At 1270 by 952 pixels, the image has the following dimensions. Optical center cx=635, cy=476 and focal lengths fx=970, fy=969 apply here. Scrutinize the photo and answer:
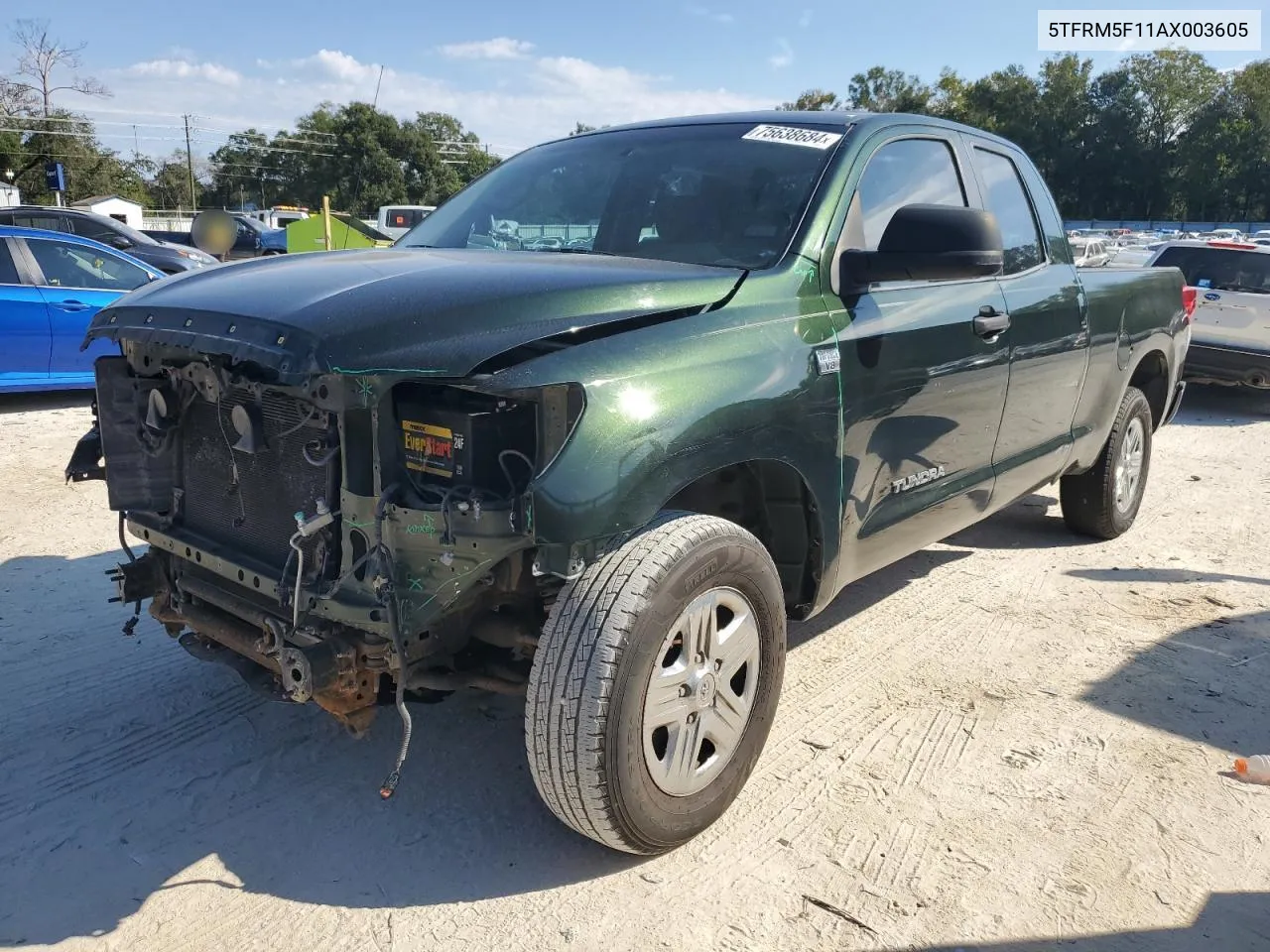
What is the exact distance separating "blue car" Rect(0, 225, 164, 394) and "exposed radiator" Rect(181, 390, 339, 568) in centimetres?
556

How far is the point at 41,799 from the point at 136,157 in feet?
276

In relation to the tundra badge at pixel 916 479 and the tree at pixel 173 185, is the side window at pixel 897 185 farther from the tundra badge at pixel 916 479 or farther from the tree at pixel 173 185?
the tree at pixel 173 185

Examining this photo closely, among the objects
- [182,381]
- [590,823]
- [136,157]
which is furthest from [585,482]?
[136,157]

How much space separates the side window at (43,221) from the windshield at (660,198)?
12.7m

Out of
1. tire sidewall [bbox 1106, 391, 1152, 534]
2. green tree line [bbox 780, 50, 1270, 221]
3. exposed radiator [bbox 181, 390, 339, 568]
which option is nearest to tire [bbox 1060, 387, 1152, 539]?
tire sidewall [bbox 1106, 391, 1152, 534]

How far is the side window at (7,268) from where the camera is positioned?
8008mm

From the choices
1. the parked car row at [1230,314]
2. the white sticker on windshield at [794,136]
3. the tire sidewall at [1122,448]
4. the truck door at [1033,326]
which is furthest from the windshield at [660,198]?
the parked car row at [1230,314]

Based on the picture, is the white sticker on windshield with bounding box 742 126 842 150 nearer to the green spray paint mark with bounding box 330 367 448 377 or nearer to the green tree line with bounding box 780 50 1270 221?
the green spray paint mark with bounding box 330 367 448 377

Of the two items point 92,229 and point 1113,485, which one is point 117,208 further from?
point 1113,485

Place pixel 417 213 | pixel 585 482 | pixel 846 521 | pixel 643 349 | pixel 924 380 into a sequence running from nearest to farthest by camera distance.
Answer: pixel 585 482 < pixel 643 349 < pixel 846 521 < pixel 924 380 < pixel 417 213

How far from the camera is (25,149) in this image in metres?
46.4

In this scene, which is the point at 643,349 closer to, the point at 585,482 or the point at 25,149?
the point at 585,482

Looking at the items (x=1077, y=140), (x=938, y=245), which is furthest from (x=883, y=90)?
(x=938, y=245)

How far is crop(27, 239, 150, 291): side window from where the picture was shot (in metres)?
8.27
